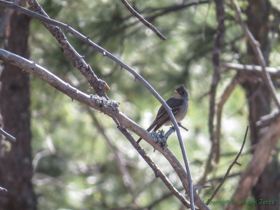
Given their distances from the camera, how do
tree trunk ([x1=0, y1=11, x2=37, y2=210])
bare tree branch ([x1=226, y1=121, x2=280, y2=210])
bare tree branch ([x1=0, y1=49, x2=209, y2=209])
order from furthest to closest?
tree trunk ([x1=0, y1=11, x2=37, y2=210]) → bare tree branch ([x1=226, y1=121, x2=280, y2=210]) → bare tree branch ([x1=0, y1=49, x2=209, y2=209])

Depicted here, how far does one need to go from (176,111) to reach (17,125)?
170cm

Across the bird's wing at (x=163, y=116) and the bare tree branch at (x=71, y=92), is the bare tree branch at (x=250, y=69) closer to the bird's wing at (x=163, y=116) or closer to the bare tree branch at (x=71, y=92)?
the bird's wing at (x=163, y=116)

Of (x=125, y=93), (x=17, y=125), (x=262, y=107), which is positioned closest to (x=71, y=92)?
(x=17, y=125)

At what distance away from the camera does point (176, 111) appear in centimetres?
394

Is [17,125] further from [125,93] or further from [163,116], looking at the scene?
[125,93]

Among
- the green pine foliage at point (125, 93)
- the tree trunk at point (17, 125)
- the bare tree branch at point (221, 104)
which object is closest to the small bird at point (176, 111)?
the green pine foliage at point (125, 93)

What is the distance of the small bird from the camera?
3776 millimetres

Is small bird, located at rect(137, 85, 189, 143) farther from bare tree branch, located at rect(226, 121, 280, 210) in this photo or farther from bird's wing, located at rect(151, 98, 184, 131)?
bare tree branch, located at rect(226, 121, 280, 210)

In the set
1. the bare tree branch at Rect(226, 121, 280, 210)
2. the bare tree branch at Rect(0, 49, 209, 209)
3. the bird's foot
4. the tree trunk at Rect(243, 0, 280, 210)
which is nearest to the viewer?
the bare tree branch at Rect(0, 49, 209, 209)

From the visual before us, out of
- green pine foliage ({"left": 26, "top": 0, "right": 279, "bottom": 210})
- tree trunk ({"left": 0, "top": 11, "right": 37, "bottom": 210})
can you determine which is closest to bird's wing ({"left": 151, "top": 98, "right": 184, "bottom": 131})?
green pine foliage ({"left": 26, "top": 0, "right": 279, "bottom": 210})

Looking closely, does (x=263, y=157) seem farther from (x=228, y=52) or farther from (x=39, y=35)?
(x=39, y=35)

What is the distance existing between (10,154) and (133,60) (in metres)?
2.59

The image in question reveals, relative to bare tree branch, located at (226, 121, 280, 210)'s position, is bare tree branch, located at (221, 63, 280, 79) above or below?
above

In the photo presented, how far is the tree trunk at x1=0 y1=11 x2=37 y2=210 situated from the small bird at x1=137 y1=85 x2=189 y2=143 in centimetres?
138
